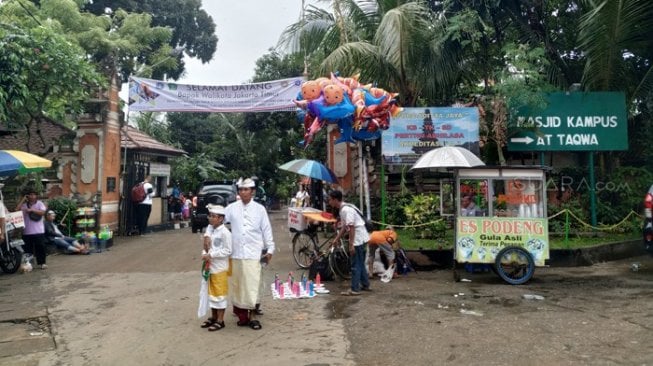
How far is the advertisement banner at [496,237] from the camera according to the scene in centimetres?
831

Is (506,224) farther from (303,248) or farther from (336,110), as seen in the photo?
(303,248)

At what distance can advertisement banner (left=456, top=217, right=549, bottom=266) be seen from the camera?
831 cm

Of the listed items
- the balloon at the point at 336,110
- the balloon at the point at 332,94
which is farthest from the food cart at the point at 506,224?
the balloon at the point at 332,94

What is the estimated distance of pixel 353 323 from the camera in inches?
240

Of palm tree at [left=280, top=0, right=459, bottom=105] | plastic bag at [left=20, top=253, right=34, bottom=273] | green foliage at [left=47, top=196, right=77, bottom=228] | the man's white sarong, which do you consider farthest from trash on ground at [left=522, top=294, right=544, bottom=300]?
green foliage at [left=47, top=196, right=77, bottom=228]

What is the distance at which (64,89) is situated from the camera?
12.3 meters

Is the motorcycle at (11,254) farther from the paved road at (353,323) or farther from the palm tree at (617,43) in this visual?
the palm tree at (617,43)

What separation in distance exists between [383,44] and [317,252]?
5691mm

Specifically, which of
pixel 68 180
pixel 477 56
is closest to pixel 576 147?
pixel 477 56

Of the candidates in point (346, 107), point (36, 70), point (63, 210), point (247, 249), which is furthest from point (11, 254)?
point (346, 107)

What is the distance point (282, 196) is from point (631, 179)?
27.6 metres

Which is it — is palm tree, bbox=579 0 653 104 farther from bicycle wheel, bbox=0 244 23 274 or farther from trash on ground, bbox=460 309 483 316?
bicycle wheel, bbox=0 244 23 274

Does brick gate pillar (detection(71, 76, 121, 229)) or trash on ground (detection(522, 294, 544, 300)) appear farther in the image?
brick gate pillar (detection(71, 76, 121, 229))

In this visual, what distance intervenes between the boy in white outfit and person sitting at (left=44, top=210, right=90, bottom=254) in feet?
24.3
